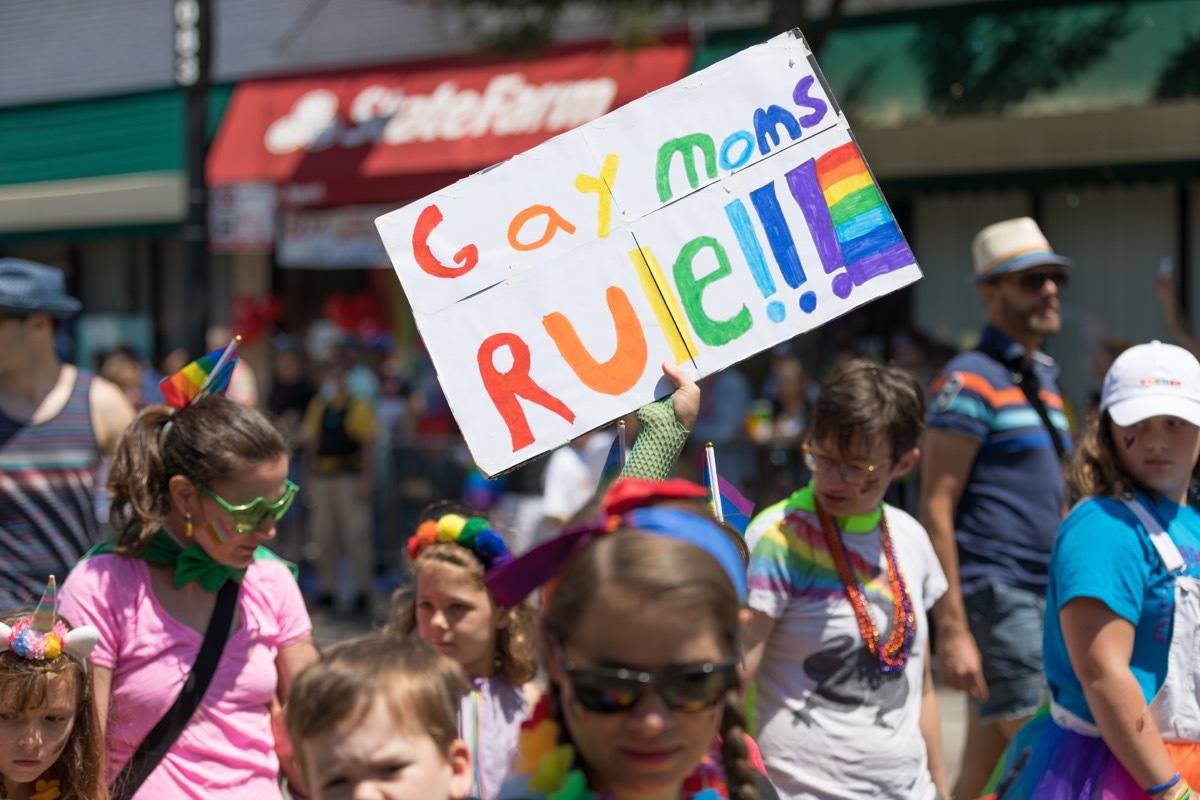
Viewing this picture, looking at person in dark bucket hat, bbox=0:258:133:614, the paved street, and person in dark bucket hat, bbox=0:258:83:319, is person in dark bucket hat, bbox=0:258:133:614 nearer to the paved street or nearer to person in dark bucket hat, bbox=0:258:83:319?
person in dark bucket hat, bbox=0:258:83:319

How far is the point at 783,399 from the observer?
11.1m

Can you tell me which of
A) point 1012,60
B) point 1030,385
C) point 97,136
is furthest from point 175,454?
point 97,136

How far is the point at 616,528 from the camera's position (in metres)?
2.18

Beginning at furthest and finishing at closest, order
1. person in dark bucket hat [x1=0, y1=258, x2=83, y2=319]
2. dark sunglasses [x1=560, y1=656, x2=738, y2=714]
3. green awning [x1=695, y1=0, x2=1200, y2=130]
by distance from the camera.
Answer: green awning [x1=695, y1=0, x2=1200, y2=130] < person in dark bucket hat [x1=0, y1=258, x2=83, y2=319] < dark sunglasses [x1=560, y1=656, x2=738, y2=714]

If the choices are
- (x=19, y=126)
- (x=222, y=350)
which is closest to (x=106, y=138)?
(x=19, y=126)

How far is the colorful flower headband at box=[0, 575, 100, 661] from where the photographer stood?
10.4ft

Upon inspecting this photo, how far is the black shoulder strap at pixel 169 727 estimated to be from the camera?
3.45 meters

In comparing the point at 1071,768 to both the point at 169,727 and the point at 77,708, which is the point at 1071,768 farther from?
the point at 77,708

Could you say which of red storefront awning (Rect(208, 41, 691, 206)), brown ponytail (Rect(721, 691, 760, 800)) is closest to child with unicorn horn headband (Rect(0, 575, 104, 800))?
brown ponytail (Rect(721, 691, 760, 800))

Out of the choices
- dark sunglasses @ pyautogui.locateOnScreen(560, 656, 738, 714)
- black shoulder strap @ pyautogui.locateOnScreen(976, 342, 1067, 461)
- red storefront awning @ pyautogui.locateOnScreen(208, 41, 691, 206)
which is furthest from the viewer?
red storefront awning @ pyautogui.locateOnScreen(208, 41, 691, 206)

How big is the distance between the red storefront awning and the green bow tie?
8642 millimetres

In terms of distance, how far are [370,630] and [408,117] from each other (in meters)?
5.45

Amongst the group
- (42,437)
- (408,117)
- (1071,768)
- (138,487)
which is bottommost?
(1071,768)

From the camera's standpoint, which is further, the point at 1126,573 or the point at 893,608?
the point at 893,608
